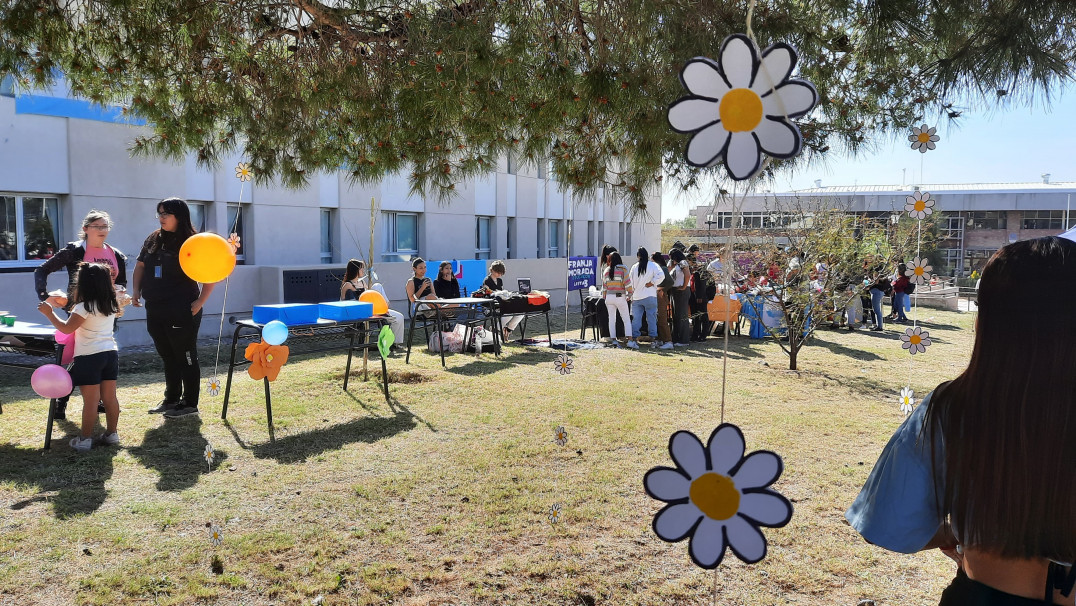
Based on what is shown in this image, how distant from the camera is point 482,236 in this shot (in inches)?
821

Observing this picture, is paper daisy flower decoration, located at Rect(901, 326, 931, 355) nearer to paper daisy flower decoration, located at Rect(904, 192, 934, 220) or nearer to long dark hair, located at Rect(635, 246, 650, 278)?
paper daisy flower decoration, located at Rect(904, 192, 934, 220)

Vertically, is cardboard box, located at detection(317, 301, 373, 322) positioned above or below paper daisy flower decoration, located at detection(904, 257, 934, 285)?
below

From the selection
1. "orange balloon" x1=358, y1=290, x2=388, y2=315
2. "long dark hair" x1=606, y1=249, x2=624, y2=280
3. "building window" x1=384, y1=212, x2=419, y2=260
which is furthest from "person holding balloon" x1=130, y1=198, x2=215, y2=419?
"building window" x1=384, y1=212, x2=419, y2=260

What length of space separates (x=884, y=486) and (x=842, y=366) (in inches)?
372

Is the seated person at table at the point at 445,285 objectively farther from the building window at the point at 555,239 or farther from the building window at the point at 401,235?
the building window at the point at 555,239

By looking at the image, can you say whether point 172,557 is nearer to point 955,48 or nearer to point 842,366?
point 955,48

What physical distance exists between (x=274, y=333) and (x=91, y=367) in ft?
3.84

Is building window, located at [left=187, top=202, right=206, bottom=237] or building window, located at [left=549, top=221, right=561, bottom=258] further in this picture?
building window, located at [left=549, top=221, right=561, bottom=258]

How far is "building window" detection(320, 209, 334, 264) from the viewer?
15695 mm

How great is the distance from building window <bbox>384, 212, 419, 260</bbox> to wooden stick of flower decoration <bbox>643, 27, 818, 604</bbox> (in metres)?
16.0

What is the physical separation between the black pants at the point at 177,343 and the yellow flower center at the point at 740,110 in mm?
5188

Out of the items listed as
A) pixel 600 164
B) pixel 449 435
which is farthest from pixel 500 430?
pixel 600 164

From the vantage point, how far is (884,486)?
1.40 meters

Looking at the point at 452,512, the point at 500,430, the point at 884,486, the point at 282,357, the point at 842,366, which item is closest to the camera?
the point at 884,486
